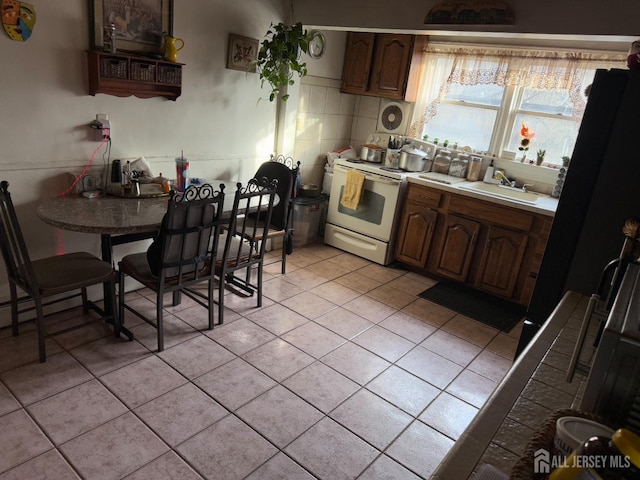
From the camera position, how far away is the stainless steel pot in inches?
165

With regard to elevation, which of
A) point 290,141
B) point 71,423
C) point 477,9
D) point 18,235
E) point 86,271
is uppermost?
point 477,9

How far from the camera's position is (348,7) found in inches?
138

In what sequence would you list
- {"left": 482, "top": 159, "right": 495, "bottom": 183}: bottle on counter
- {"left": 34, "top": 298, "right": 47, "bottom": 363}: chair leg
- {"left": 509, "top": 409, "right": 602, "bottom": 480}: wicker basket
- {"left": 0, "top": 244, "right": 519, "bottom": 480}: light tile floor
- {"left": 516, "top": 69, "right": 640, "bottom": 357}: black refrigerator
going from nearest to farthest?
{"left": 509, "top": 409, "right": 602, "bottom": 480}: wicker basket, {"left": 516, "top": 69, "right": 640, "bottom": 357}: black refrigerator, {"left": 0, "top": 244, "right": 519, "bottom": 480}: light tile floor, {"left": 34, "top": 298, "right": 47, "bottom": 363}: chair leg, {"left": 482, "top": 159, "right": 495, "bottom": 183}: bottle on counter

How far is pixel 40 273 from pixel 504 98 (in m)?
3.76

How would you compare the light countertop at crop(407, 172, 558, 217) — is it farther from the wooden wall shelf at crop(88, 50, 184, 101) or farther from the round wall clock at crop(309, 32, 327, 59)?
the wooden wall shelf at crop(88, 50, 184, 101)

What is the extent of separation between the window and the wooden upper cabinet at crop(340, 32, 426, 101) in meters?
0.22

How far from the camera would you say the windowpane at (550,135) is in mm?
3702

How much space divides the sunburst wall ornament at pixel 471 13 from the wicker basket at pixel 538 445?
2688 mm

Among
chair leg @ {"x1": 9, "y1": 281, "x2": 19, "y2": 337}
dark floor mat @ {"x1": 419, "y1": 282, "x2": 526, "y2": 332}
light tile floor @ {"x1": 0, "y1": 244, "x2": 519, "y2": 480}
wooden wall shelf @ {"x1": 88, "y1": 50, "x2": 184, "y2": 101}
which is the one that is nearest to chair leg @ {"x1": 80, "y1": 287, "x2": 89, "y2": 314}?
light tile floor @ {"x1": 0, "y1": 244, "x2": 519, "y2": 480}

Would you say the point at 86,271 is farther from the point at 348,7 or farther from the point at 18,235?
the point at 348,7

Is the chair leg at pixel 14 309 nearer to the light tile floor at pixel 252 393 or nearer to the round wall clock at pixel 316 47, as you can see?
the light tile floor at pixel 252 393

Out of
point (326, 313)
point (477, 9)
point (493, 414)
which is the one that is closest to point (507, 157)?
point (477, 9)

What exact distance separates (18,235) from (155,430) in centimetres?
114

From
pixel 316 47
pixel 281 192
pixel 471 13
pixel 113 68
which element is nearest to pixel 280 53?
pixel 316 47
